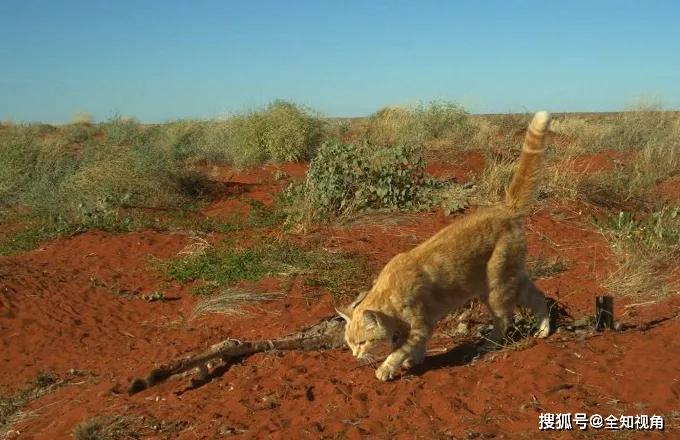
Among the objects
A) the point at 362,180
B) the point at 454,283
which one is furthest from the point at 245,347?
the point at 362,180

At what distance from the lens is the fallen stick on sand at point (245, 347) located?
584 centimetres

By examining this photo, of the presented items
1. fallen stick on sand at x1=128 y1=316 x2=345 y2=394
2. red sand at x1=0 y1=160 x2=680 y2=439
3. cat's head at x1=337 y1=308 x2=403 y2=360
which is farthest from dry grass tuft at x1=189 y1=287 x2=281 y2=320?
cat's head at x1=337 y1=308 x2=403 y2=360

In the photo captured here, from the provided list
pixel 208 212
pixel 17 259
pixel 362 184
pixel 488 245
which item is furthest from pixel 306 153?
pixel 488 245

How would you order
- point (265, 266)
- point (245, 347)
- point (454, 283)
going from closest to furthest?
point (454, 283)
point (245, 347)
point (265, 266)

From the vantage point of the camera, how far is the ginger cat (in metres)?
5.38

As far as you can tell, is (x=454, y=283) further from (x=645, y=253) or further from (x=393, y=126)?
(x=393, y=126)

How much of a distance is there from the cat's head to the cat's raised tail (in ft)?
5.04

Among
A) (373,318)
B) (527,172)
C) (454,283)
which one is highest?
(527,172)

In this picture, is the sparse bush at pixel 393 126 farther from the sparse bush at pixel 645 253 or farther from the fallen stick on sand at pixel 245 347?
the fallen stick on sand at pixel 245 347

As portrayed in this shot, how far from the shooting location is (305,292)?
833 cm

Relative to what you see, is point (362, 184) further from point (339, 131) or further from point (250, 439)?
point (339, 131)

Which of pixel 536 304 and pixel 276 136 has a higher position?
pixel 276 136

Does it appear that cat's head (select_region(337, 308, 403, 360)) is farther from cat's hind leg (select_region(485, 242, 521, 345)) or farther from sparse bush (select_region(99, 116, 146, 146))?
sparse bush (select_region(99, 116, 146, 146))

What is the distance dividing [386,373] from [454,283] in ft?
3.08
